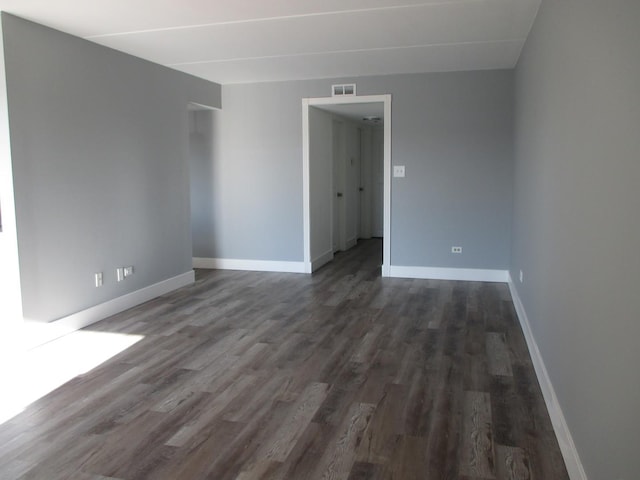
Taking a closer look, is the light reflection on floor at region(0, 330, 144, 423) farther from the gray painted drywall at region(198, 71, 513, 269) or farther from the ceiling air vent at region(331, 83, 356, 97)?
the ceiling air vent at region(331, 83, 356, 97)

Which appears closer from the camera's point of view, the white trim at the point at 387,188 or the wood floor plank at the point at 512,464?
the wood floor plank at the point at 512,464

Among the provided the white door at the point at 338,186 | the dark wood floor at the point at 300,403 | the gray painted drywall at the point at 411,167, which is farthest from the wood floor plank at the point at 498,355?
the white door at the point at 338,186

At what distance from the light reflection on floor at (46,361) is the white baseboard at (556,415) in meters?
2.87

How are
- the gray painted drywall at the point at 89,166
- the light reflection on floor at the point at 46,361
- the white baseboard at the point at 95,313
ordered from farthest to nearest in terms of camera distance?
1. the white baseboard at the point at 95,313
2. the gray painted drywall at the point at 89,166
3. the light reflection on floor at the point at 46,361

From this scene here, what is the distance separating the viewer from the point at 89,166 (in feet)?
15.1

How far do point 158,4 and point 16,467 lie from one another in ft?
9.61

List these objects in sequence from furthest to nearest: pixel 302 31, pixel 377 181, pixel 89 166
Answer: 1. pixel 377 181
2. pixel 89 166
3. pixel 302 31

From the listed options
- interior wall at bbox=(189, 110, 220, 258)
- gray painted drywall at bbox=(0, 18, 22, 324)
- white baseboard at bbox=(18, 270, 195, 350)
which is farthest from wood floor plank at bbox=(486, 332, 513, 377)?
interior wall at bbox=(189, 110, 220, 258)

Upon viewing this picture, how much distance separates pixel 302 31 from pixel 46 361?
3190 millimetres

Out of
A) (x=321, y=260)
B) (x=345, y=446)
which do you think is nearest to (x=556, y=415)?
(x=345, y=446)

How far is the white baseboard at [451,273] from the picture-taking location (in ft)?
20.7

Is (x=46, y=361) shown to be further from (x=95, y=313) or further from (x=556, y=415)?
(x=556, y=415)

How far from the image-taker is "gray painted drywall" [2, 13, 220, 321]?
3.95 meters

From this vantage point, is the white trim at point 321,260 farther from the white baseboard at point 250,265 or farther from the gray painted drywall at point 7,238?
the gray painted drywall at point 7,238
